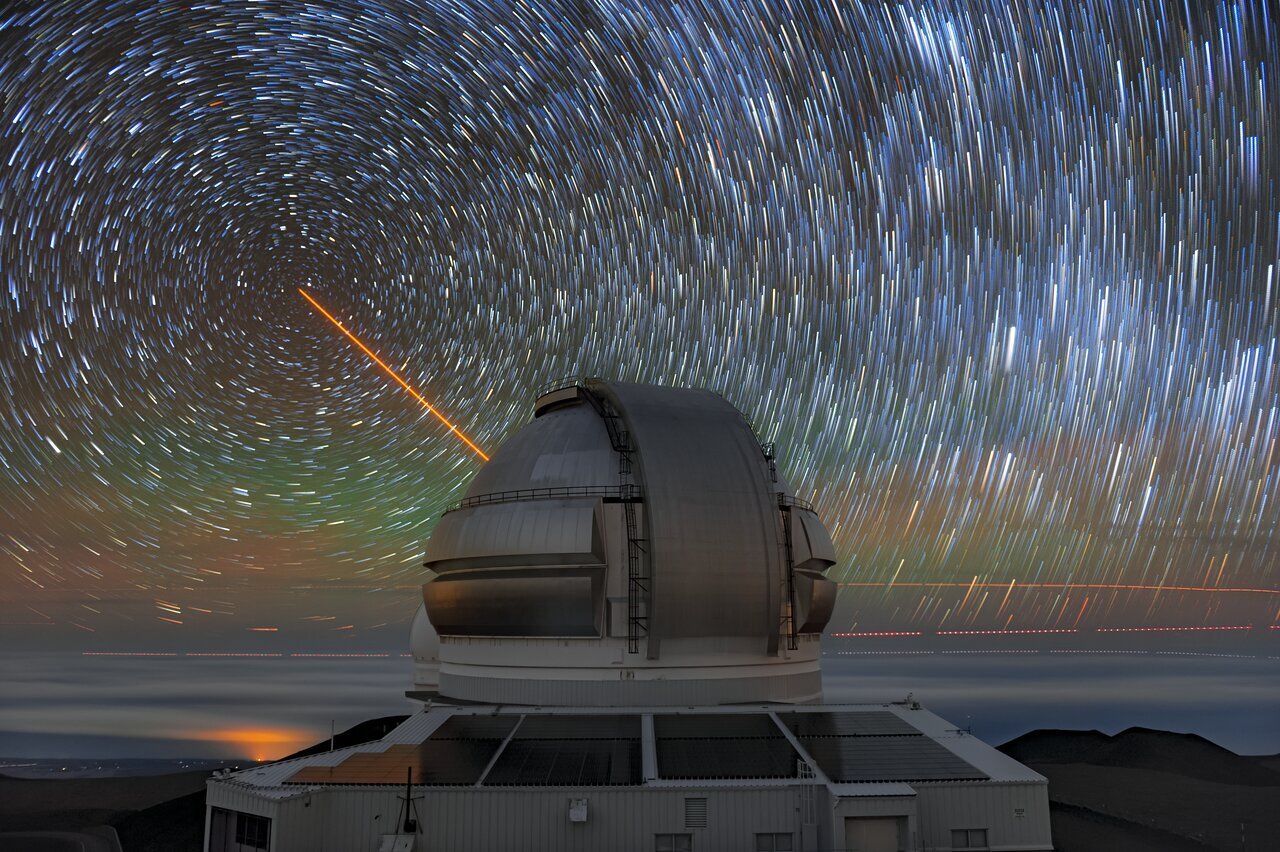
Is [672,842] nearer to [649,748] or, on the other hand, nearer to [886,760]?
[649,748]

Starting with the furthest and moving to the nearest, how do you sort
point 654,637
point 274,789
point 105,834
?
point 105,834 < point 654,637 < point 274,789

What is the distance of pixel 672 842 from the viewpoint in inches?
786

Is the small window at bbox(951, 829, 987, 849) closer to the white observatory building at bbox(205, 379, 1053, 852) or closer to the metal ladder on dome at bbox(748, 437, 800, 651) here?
the white observatory building at bbox(205, 379, 1053, 852)

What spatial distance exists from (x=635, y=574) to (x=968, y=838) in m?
13.6

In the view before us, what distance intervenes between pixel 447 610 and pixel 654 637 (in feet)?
27.9

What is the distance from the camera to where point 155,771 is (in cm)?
6159

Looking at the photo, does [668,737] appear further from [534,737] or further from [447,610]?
[447,610]

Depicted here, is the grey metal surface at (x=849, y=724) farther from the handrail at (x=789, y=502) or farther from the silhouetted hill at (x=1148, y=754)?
the silhouetted hill at (x=1148, y=754)

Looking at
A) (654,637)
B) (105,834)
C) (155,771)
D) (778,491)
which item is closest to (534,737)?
(654,637)

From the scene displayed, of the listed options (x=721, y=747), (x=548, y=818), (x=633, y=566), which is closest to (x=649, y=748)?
(x=721, y=747)

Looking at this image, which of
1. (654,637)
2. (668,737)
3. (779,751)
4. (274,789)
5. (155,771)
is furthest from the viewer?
(155,771)

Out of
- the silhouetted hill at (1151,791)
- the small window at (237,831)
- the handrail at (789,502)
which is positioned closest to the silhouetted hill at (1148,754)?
the silhouetted hill at (1151,791)

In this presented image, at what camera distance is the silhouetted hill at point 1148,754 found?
165 ft

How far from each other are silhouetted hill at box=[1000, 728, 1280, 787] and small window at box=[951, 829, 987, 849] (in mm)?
36796
